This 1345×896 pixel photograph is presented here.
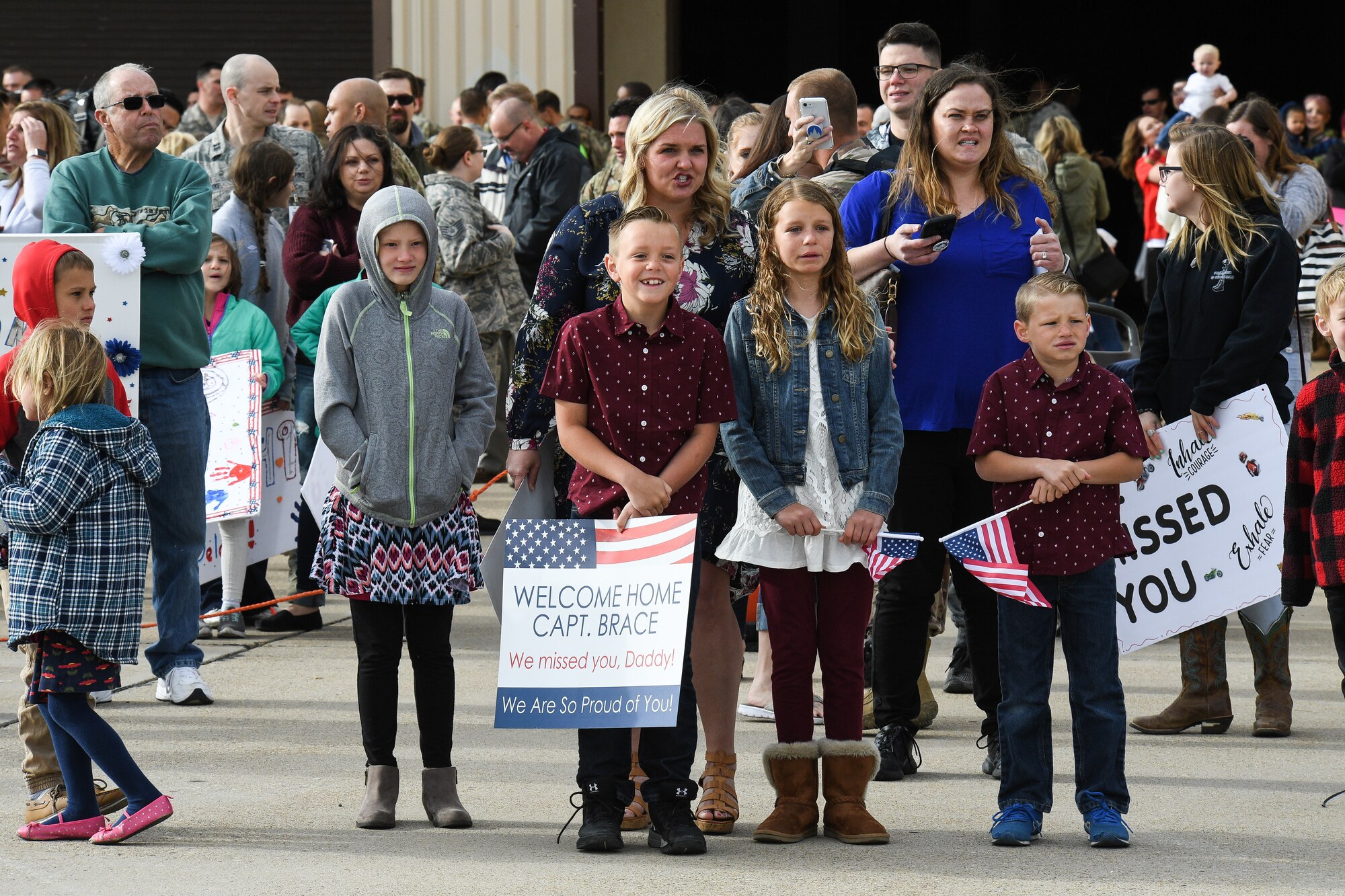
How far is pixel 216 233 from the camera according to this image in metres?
7.48

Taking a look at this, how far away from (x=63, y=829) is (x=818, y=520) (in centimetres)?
215

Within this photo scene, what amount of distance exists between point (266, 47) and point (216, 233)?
10.6 metres

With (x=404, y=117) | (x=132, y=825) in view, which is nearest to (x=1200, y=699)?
(x=132, y=825)

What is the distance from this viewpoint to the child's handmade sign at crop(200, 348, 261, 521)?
23.7 ft

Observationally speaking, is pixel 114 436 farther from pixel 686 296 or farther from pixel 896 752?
pixel 896 752

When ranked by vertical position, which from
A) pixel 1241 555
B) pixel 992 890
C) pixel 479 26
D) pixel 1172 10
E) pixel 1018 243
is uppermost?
pixel 1172 10

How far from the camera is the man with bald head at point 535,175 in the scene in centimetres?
1056

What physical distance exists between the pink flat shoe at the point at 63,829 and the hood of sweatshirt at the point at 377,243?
5.21 ft

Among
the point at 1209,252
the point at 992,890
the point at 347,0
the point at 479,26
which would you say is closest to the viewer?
the point at 992,890

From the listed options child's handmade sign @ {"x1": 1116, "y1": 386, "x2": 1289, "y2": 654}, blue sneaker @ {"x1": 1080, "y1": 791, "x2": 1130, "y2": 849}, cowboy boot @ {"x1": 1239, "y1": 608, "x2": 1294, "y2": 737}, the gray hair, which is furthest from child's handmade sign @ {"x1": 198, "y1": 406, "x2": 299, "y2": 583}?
blue sneaker @ {"x1": 1080, "y1": 791, "x2": 1130, "y2": 849}

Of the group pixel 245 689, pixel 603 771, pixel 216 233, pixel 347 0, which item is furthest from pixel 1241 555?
pixel 347 0

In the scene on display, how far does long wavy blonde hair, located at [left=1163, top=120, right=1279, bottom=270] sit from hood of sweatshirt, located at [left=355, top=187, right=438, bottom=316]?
255cm

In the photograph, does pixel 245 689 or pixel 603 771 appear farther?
pixel 245 689

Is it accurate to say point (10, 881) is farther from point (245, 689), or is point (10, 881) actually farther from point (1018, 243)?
point (1018, 243)
